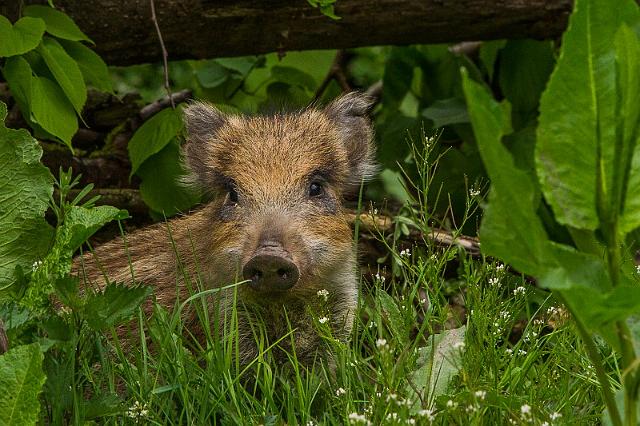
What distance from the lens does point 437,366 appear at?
3258 millimetres

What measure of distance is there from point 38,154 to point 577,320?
187cm

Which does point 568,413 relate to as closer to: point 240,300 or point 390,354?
point 390,354

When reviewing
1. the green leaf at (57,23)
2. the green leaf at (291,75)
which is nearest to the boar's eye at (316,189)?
the green leaf at (57,23)

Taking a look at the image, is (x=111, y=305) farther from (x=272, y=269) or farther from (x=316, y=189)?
(x=316, y=189)

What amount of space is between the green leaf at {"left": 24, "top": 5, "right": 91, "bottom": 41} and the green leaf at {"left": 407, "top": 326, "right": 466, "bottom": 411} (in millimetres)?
1644

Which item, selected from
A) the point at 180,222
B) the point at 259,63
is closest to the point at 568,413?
the point at 180,222

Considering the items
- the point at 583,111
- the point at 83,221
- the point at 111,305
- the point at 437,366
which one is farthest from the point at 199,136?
the point at 583,111

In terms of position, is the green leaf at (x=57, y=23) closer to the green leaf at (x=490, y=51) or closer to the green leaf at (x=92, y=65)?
the green leaf at (x=92, y=65)

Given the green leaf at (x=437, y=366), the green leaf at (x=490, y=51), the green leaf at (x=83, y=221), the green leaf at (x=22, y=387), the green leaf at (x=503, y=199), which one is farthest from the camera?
the green leaf at (x=490, y=51)

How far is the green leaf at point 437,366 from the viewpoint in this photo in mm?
3031

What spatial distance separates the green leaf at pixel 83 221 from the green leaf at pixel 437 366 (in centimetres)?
100

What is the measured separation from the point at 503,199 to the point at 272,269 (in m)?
1.50

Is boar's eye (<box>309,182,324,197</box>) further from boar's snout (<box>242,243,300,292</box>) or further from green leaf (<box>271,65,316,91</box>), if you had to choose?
green leaf (<box>271,65,316,91</box>)

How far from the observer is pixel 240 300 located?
4043 millimetres
